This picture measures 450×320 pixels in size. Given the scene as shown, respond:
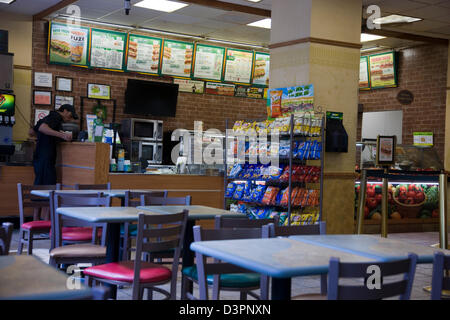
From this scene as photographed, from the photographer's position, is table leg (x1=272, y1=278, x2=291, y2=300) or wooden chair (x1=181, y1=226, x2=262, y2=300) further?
wooden chair (x1=181, y1=226, x2=262, y2=300)

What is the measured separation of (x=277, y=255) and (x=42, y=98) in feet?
26.1

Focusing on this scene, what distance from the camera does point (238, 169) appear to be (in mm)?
6891

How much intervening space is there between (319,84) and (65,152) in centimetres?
330

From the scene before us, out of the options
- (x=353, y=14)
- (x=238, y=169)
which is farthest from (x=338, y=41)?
(x=238, y=169)

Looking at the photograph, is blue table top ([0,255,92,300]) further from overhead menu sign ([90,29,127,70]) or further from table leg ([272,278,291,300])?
overhead menu sign ([90,29,127,70])

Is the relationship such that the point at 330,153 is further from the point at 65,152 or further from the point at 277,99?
the point at 65,152

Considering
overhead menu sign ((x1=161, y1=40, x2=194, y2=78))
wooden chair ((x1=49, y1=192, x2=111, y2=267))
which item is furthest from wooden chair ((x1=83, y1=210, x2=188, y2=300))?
overhead menu sign ((x1=161, y1=40, x2=194, y2=78))

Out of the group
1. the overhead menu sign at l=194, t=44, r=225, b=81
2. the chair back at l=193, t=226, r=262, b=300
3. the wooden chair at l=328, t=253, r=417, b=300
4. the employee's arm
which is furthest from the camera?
the overhead menu sign at l=194, t=44, r=225, b=81

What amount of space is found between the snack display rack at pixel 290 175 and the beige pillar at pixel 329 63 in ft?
1.16

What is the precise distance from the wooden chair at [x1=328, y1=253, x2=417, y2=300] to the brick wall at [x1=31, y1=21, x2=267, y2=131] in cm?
686

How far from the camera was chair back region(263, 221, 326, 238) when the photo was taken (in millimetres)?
3232

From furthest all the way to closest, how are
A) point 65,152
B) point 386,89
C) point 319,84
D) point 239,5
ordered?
point 386,89
point 239,5
point 65,152
point 319,84

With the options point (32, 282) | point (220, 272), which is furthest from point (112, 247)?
point (32, 282)

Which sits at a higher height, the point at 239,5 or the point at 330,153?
→ the point at 239,5
